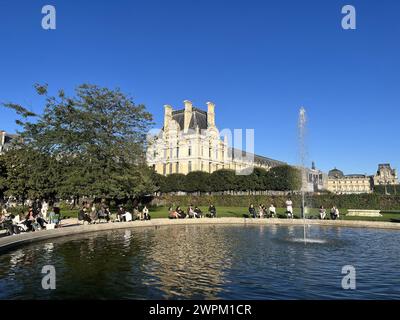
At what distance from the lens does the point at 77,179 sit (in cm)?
2841

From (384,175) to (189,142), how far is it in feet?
398

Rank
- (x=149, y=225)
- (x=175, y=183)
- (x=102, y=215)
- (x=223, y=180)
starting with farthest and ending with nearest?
(x=175, y=183), (x=223, y=180), (x=102, y=215), (x=149, y=225)

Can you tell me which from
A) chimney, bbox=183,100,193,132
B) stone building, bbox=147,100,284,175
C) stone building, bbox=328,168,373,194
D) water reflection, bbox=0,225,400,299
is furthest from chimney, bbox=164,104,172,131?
stone building, bbox=328,168,373,194

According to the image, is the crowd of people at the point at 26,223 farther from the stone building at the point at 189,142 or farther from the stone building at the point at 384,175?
the stone building at the point at 384,175

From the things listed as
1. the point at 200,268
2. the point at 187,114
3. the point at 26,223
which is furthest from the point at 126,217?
the point at 187,114

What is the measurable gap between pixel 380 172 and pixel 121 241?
596 ft

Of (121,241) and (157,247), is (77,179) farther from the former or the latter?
(157,247)

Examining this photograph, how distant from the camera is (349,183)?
584 ft

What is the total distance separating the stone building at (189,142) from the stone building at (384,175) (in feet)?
344

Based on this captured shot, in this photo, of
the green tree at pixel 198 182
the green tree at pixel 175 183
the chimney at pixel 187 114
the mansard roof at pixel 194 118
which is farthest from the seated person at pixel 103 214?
the mansard roof at pixel 194 118

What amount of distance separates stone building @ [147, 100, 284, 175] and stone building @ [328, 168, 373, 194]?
9880 centimetres

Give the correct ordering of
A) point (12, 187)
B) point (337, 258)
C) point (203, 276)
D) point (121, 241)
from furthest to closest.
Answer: point (12, 187) < point (121, 241) < point (337, 258) < point (203, 276)

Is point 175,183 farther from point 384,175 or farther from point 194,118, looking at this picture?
point 384,175
